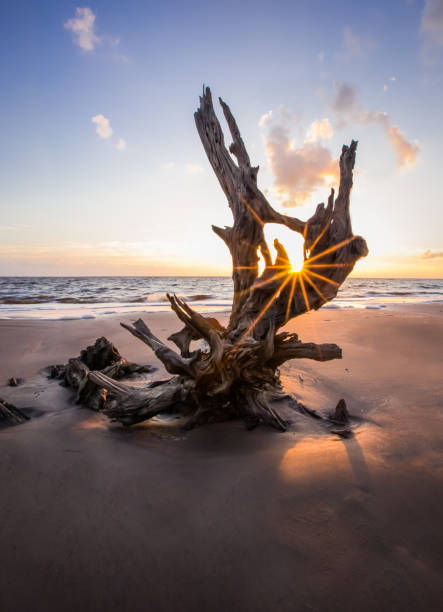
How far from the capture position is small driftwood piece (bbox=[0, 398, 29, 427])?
2.69 m

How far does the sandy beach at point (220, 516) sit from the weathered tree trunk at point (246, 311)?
0.25 meters

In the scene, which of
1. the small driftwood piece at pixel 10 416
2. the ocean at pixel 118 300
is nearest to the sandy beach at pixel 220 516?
the small driftwood piece at pixel 10 416

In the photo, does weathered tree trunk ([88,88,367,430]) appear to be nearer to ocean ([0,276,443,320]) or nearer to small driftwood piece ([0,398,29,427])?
small driftwood piece ([0,398,29,427])

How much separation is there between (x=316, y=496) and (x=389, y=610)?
0.60 m

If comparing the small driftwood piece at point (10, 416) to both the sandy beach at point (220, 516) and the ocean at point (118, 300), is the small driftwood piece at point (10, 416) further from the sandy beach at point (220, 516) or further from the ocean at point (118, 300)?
the ocean at point (118, 300)

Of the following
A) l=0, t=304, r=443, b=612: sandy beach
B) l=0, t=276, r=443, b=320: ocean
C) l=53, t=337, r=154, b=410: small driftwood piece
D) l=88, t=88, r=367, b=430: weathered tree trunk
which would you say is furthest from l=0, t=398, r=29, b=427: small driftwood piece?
l=0, t=276, r=443, b=320: ocean

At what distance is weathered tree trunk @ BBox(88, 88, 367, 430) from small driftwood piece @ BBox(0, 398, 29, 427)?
74 centimetres

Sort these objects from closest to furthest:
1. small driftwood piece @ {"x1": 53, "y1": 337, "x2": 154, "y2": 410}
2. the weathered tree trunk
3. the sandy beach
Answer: the sandy beach < the weathered tree trunk < small driftwood piece @ {"x1": 53, "y1": 337, "x2": 154, "y2": 410}

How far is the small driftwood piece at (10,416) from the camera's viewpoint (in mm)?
2689

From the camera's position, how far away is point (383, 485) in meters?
1.85

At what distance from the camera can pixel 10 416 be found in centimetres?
275

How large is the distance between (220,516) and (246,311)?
6.99ft

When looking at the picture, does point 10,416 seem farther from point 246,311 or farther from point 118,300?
point 118,300

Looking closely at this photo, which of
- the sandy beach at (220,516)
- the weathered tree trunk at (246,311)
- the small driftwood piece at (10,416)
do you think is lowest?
the sandy beach at (220,516)
